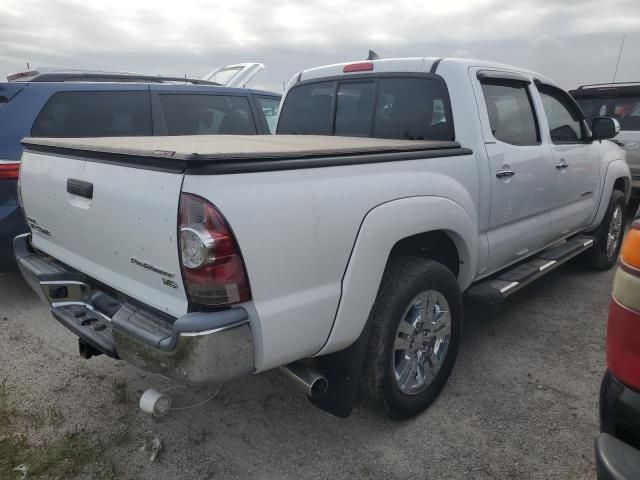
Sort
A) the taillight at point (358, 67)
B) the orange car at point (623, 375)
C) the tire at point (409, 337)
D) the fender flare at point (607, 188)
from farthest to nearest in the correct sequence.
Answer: the fender flare at point (607, 188) → the taillight at point (358, 67) → the tire at point (409, 337) → the orange car at point (623, 375)

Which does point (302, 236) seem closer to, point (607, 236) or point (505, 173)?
point (505, 173)

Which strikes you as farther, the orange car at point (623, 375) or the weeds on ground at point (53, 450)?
the weeds on ground at point (53, 450)

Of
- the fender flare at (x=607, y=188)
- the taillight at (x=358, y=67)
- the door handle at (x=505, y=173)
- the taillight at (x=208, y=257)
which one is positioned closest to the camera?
the taillight at (x=208, y=257)

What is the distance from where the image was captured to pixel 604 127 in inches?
169

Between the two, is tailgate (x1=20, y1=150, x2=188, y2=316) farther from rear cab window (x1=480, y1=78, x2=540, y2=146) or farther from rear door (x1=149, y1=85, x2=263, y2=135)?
rear door (x1=149, y1=85, x2=263, y2=135)

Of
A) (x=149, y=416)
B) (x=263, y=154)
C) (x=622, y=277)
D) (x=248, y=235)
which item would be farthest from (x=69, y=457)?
(x=622, y=277)

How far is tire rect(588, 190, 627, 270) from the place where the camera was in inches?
200

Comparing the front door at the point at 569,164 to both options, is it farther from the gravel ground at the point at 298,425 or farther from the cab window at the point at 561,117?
the gravel ground at the point at 298,425

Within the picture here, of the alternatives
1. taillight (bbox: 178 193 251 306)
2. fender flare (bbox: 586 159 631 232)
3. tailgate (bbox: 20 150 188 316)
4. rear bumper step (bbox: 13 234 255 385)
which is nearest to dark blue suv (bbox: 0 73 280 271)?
tailgate (bbox: 20 150 188 316)

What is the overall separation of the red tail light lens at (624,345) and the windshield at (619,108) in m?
6.40

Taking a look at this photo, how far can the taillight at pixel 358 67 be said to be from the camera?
11.7 feet

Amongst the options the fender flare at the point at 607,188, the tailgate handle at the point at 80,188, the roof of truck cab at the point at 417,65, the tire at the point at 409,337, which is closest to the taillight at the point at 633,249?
the tire at the point at 409,337

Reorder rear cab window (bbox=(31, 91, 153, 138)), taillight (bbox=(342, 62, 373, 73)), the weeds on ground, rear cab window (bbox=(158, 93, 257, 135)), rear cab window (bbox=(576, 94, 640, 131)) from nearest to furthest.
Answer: the weeds on ground, taillight (bbox=(342, 62, 373, 73)), rear cab window (bbox=(31, 91, 153, 138)), rear cab window (bbox=(158, 93, 257, 135)), rear cab window (bbox=(576, 94, 640, 131))

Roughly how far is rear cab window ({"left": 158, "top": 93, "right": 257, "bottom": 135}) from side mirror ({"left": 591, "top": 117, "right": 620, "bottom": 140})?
347 centimetres
